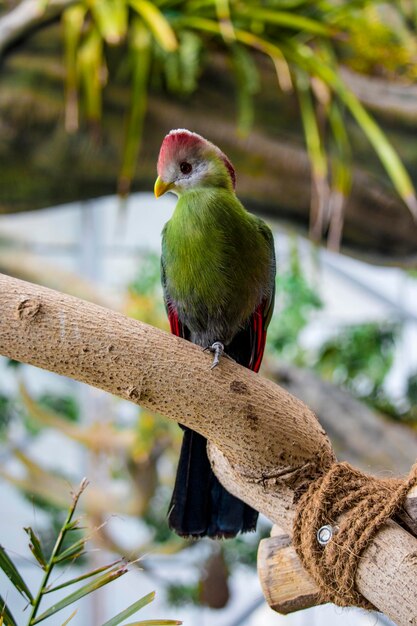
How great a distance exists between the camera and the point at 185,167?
1075 mm

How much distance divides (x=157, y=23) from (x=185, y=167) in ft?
3.96

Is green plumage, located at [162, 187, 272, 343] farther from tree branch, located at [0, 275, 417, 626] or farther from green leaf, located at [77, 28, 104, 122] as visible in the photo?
green leaf, located at [77, 28, 104, 122]

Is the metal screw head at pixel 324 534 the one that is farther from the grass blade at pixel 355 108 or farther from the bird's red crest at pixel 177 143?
the grass blade at pixel 355 108

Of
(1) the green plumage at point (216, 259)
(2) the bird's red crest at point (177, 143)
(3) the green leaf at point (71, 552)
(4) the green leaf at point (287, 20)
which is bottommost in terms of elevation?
(3) the green leaf at point (71, 552)

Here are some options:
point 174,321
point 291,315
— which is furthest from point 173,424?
point 174,321

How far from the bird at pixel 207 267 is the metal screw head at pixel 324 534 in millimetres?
158

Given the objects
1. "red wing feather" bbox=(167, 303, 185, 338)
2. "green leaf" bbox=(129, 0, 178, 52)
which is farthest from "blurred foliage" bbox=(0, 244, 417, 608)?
"red wing feather" bbox=(167, 303, 185, 338)

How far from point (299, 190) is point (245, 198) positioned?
184 mm

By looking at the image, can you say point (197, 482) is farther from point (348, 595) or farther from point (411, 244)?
point (411, 244)

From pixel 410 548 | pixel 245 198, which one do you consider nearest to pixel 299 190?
pixel 245 198

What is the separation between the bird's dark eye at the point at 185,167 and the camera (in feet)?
3.51

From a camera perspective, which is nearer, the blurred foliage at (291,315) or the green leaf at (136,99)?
the green leaf at (136,99)

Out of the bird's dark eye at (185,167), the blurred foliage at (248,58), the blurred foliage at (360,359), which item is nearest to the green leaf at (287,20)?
the blurred foliage at (248,58)

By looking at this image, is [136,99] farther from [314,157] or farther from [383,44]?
[383,44]
